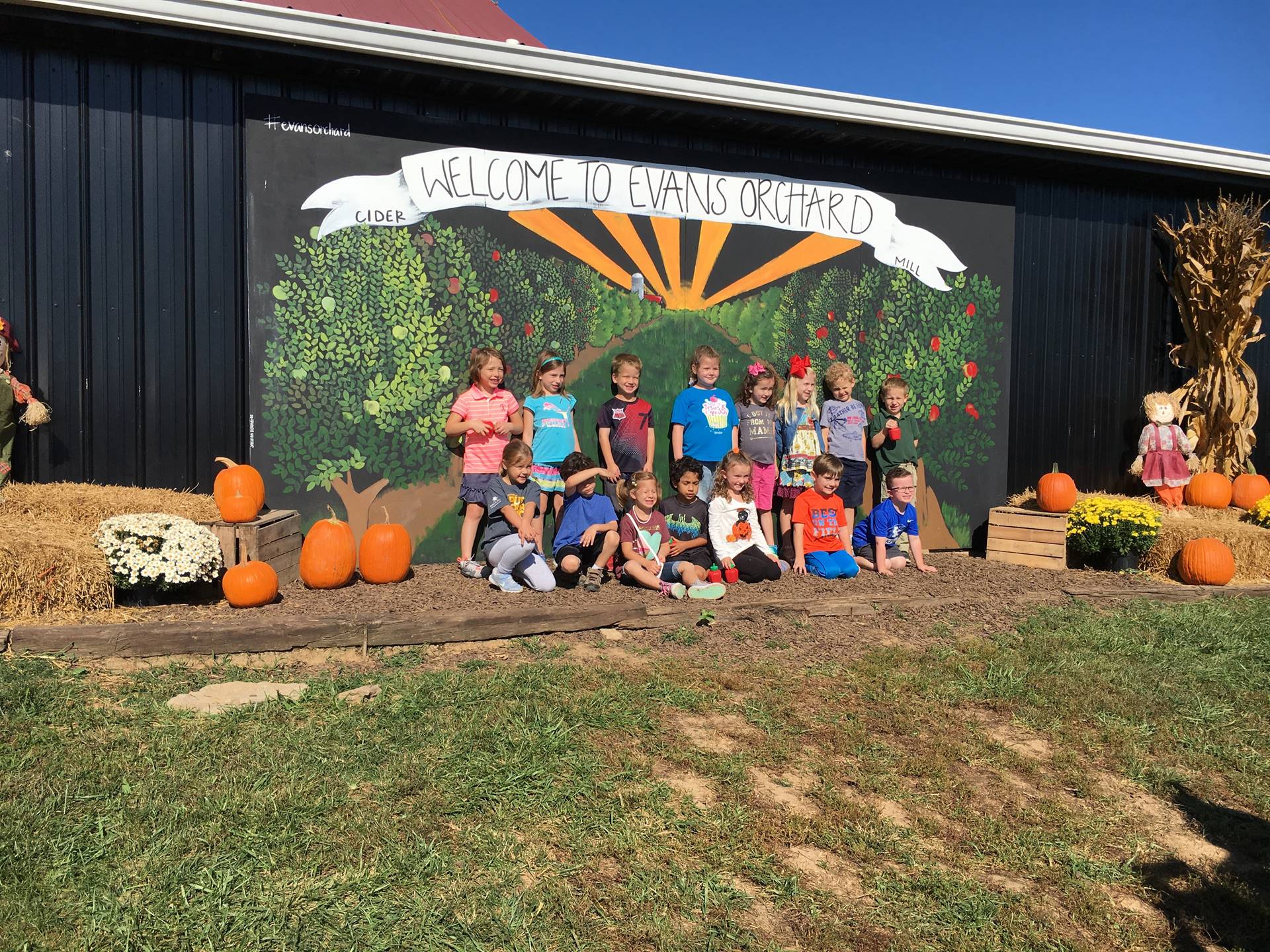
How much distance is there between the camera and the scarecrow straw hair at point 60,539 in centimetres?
517

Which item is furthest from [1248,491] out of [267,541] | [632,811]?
[267,541]

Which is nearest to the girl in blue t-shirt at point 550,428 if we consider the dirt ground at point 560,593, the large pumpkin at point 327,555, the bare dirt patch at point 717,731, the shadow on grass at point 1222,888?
the dirt ground at point 560,593

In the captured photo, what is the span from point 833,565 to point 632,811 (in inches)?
173

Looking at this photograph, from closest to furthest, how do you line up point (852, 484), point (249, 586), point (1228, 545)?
point (249, 586), point (1228, 545), point (852, 484)

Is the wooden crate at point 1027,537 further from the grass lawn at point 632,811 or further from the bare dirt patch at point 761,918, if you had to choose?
the bare dirt patch at point 761,918

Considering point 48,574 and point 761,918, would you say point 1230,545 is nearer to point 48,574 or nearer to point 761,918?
point 761,918

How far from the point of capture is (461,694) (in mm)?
4480

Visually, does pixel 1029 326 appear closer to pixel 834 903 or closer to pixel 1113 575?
pixel 1113 575

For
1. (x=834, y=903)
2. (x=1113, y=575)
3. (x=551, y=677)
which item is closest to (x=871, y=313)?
(x=1113, y=575)

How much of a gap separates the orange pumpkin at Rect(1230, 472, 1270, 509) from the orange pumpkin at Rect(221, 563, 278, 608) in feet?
30.3

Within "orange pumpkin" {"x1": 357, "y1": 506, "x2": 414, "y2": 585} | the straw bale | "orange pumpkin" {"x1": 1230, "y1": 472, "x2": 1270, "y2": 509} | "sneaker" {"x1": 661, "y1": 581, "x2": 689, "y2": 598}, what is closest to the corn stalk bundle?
"orange pumpkin" {"x1": 1230, "y1": 472, "x2": 1270, "y2": 509}

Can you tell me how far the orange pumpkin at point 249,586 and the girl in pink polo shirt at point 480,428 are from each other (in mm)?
1589

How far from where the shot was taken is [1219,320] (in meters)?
9.90

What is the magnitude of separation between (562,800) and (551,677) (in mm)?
1347
